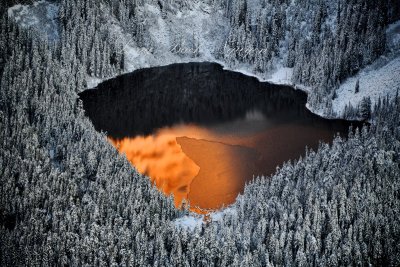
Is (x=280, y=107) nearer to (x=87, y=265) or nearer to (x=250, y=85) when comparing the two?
(x=250, y=85)

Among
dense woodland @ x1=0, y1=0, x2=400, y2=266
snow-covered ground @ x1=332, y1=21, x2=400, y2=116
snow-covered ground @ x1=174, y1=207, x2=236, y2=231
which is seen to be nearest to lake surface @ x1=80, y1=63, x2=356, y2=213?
snow-covered ground @ x1=174, y1=207, x2=236, y2=231

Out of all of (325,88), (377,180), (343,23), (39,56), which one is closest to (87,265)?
(377,180)

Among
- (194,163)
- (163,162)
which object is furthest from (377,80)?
(163,162)

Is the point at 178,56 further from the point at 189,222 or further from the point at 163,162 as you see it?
the point at 189,222

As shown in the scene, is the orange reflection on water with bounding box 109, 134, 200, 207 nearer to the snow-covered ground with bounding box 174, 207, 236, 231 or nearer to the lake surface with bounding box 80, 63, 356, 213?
the lake surface with bounding box 80, 63, 356, 213

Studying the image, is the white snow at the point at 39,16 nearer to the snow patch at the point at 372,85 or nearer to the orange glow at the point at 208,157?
the orange glow at the point at 208,157
